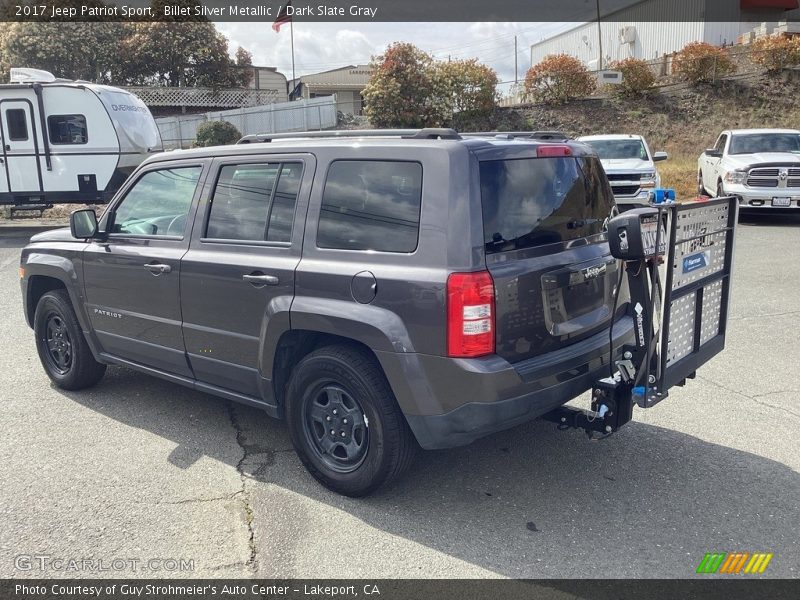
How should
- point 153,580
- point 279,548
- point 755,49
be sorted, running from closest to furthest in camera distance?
point 153,580 < point 279,548 < point 755,49

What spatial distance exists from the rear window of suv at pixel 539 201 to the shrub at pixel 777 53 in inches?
1120

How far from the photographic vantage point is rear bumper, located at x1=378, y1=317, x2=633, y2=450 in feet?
10.8

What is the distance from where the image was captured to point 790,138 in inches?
576

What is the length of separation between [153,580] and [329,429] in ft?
3.82

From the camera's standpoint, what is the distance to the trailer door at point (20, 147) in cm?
1488

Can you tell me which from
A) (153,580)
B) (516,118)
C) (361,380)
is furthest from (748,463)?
(516,118)

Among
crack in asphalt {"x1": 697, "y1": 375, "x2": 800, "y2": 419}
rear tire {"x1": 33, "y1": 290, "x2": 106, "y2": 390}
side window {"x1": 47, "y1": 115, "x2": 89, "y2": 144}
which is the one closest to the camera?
crack in asphalt {"x1": 697, "y1": 375, "x2": 800, "y2": 419}

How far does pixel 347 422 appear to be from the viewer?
3.80 m

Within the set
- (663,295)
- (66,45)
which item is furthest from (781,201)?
(66,45)

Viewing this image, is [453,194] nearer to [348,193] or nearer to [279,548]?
[348,193]

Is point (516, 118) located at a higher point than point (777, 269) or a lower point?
higher

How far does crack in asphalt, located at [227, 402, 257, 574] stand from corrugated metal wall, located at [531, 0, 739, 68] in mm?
39006
